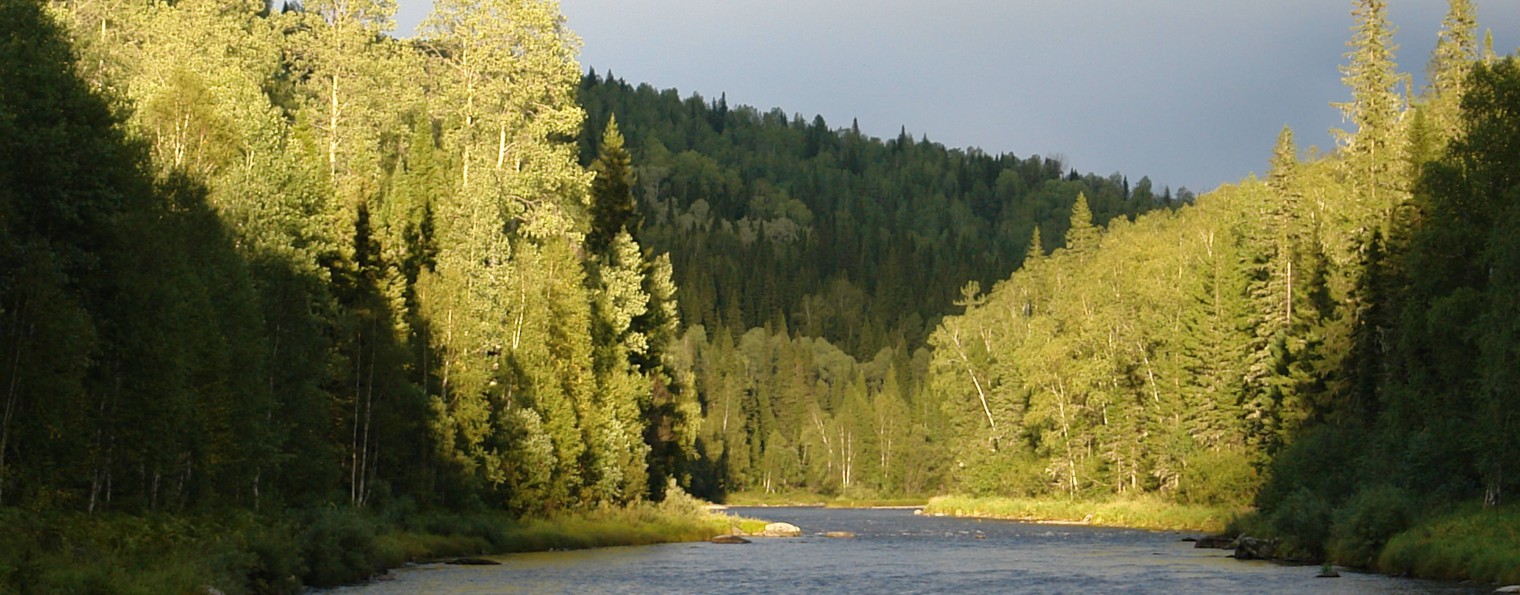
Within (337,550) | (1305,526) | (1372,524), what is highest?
(1372,524)

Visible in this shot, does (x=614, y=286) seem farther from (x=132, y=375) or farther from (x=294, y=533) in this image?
(x=132, y=375)

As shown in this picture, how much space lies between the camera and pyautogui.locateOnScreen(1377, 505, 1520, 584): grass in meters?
43.6

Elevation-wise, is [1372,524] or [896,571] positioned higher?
[1372,524]

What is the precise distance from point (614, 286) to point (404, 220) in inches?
537

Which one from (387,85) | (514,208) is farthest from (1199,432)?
(387,85)

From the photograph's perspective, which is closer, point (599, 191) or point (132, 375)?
point (132, 375)

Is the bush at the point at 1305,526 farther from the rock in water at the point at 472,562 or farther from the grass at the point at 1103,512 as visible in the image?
the rock in water at the point at 472,562

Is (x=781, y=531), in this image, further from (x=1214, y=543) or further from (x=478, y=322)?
(x=478, y=322)

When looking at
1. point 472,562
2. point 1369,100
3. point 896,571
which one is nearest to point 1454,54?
point 1369,100

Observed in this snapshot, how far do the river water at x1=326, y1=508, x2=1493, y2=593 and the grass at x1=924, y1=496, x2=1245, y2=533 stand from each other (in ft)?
32.3

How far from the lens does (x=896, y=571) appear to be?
55.3 m

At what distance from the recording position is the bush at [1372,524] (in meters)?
52.6

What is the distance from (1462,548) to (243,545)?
109 ft

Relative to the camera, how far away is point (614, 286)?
80062mm
